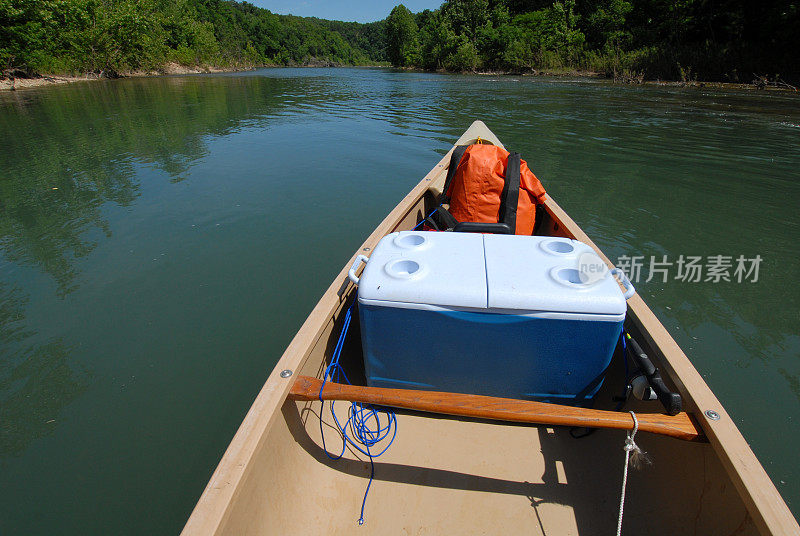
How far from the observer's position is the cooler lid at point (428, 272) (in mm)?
1552

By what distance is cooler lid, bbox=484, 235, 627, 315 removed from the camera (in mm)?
1489

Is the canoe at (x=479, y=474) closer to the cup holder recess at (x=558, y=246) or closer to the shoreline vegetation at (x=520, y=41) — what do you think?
the cup holder recess at (x=558, y=246)

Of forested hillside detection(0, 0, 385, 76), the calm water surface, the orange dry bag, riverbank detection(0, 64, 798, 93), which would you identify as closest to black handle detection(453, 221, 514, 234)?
the orange dry bag

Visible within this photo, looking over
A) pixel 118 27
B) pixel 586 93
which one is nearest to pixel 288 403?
pixel 586 93

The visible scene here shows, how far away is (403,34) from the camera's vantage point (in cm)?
6075

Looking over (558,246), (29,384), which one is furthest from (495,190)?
(29,384)

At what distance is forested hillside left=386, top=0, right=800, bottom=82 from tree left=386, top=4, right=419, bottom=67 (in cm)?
1197

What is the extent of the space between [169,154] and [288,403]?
28.2 ft

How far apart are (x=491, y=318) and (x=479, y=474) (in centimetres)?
84

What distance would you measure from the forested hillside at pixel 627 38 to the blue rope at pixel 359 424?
25124mm

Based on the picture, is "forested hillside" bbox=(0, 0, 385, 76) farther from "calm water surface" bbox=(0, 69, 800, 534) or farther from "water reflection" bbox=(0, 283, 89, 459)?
"water reflection" bbox=(0, 283, 89, 459)

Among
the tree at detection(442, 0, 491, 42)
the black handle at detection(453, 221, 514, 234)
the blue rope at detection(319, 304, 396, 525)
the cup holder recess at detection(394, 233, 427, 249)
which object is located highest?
the tree at detection(442, 0, 491, 42)

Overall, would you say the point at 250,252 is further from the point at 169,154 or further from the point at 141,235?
the point at 169,154

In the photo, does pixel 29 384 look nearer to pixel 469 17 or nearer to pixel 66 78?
pixel 66 78
